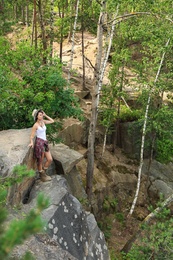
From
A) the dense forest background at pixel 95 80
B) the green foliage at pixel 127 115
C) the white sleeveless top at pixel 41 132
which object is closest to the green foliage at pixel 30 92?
the dense forest background at pixel 95 80

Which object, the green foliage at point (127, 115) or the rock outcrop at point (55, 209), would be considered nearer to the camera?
the rock outcrop at point (55, 209)

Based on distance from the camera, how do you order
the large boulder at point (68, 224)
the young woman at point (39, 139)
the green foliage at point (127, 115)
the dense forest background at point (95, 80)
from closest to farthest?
the large boulder at point (68, 224)
the young woman at point (39, 139)
the dense forest background at point (95, 80)
the green foliage at point (127, 115)

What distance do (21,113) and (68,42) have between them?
2236 cm

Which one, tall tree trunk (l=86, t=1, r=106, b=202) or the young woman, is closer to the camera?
the young woman

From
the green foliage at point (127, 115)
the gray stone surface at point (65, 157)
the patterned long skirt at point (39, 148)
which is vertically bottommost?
the green foliage at point (127, 115)

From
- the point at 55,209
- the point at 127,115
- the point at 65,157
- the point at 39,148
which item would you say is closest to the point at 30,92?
the point at 39,148

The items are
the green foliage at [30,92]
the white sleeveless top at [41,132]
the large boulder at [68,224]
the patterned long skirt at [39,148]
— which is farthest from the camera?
the green foliage at [30,92]

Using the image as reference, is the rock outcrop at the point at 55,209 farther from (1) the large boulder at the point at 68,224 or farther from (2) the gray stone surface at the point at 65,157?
(2) the gray stone surface at the point at 65,157

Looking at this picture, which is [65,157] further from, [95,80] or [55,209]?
[55,209]

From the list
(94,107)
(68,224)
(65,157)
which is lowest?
(68,224)

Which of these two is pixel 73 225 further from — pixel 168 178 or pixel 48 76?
pixel 168 178

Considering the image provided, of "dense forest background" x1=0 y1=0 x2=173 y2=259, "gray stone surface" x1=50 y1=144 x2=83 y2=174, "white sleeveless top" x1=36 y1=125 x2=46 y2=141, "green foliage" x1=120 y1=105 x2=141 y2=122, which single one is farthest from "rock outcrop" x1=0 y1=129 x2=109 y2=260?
"green foliage" x1=120 y1=105 x2=141 y2=122

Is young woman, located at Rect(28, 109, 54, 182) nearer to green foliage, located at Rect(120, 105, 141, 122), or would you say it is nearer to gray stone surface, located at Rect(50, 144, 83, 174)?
gray stone surface, located at Rect(50, 144, 83, 174)

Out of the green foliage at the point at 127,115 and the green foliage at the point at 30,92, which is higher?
the green foliage at the point at 30,92
